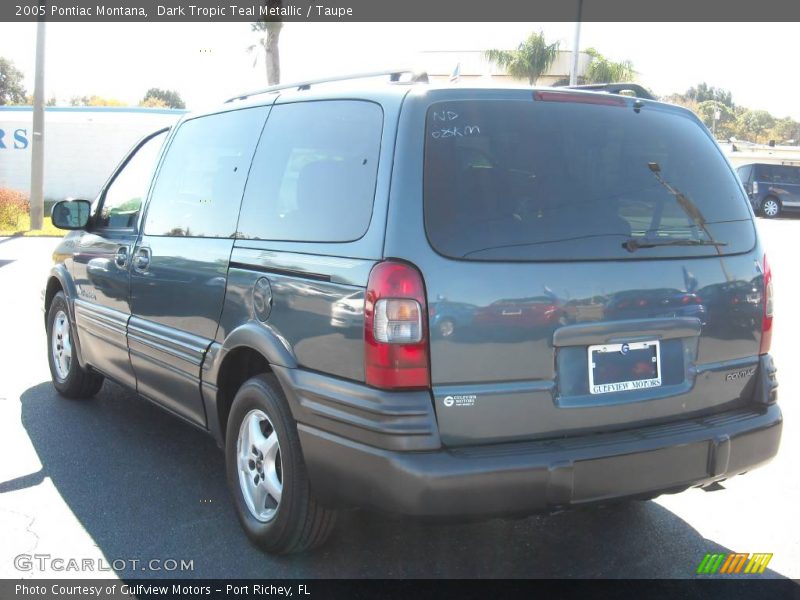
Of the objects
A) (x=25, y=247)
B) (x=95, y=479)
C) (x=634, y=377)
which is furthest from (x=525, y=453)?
(x=25, y=247)

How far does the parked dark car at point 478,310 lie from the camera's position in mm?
3064

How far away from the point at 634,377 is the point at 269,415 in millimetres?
1497

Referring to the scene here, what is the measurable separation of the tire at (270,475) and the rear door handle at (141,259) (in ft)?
4.25

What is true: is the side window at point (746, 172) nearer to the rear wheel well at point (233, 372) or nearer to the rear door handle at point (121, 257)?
the rear door handle at point (121, 257)

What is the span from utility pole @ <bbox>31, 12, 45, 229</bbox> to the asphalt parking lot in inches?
683

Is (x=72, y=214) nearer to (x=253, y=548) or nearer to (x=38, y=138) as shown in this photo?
(x=253, y=548)

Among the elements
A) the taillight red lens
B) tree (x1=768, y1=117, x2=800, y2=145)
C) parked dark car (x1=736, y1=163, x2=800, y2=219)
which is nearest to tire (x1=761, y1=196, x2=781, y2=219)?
parked dark car (x1=736, y1=163, x2=800, y2=219)

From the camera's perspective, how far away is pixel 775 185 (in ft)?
98.5

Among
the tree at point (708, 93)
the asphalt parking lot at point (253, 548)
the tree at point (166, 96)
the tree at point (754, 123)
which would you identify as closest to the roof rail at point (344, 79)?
the asphalt parking lot at point (253, 548)

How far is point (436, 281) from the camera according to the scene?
307 centimetres

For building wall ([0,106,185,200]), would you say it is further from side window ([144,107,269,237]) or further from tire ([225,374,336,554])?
tire ([225,374,336,554])

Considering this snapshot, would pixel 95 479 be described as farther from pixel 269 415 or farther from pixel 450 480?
pixel 450 480

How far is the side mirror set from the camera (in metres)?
5.57

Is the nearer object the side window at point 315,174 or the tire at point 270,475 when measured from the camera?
the side window at point 315,174
